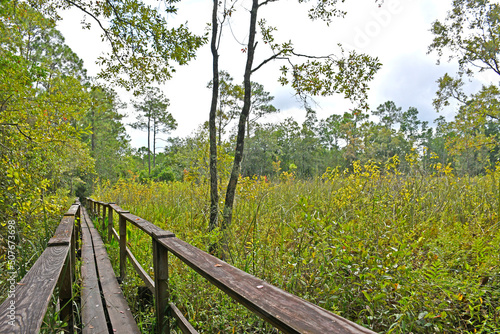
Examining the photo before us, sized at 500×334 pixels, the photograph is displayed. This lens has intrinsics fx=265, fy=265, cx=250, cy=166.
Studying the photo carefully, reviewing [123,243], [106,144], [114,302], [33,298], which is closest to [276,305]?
[33,298]

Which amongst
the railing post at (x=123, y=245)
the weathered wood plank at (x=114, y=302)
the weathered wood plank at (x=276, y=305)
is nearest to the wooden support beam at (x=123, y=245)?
the railing post at (x=123, y=245)

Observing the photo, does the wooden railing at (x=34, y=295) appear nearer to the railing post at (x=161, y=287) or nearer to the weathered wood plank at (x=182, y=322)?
the railing post at (x=161, y=287)

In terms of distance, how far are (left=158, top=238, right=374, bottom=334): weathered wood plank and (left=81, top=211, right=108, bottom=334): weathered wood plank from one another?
1829 mm

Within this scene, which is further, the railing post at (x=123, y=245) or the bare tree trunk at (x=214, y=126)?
the bare tree trunk at (x=214, y=126)

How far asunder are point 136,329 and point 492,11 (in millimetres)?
17950

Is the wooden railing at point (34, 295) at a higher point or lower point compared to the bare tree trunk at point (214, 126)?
lower

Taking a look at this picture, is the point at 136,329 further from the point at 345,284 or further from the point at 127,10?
the point at 127,10

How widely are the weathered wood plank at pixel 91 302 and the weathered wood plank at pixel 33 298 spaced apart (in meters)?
1.24

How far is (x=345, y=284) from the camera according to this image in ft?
7.41

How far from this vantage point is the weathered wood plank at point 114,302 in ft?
7.98

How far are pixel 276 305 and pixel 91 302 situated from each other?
294 centimetres

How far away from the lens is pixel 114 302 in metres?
2.90

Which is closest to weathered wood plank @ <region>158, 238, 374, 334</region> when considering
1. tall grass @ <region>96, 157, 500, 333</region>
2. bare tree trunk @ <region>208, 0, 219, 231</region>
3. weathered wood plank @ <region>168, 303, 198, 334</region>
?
weathered wood plank @ <region>168, 303, 198, 334</region>

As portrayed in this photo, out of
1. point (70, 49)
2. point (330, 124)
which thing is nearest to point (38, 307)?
point (70, 49)
